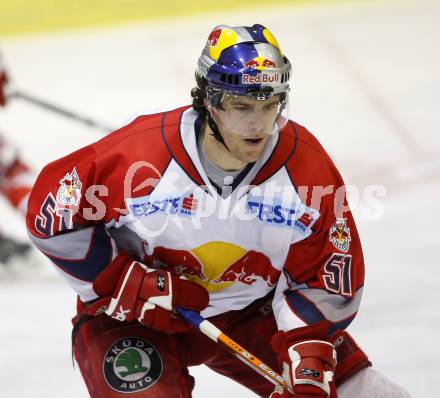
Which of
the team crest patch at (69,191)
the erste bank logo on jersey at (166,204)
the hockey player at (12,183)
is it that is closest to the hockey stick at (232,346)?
the erste bank logo on jersey at (166,204)

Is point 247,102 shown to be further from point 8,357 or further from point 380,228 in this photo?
point 380,228

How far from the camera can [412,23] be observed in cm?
621

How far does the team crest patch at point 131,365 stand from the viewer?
8.89 feet

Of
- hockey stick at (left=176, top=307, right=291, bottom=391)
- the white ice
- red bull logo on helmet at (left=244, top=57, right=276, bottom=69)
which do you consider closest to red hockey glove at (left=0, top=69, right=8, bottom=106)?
the white ice

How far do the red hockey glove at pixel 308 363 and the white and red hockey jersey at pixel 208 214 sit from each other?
3cm

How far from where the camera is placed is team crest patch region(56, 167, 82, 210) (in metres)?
2.72

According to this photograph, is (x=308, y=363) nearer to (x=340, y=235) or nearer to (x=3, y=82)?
(x=340, y=235)

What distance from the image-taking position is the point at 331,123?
5305 millimetres

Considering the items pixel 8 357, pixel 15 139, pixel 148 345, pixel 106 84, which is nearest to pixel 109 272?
pixel 148 345

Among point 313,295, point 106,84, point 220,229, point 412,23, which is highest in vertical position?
point 412,23

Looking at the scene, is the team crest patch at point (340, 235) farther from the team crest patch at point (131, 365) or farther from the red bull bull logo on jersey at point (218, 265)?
the team crest patch at point (131, 365)

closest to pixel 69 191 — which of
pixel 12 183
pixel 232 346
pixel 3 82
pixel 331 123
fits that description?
pixel 232 346

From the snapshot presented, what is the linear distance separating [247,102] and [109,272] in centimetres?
60

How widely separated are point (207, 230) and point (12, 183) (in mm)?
1923
